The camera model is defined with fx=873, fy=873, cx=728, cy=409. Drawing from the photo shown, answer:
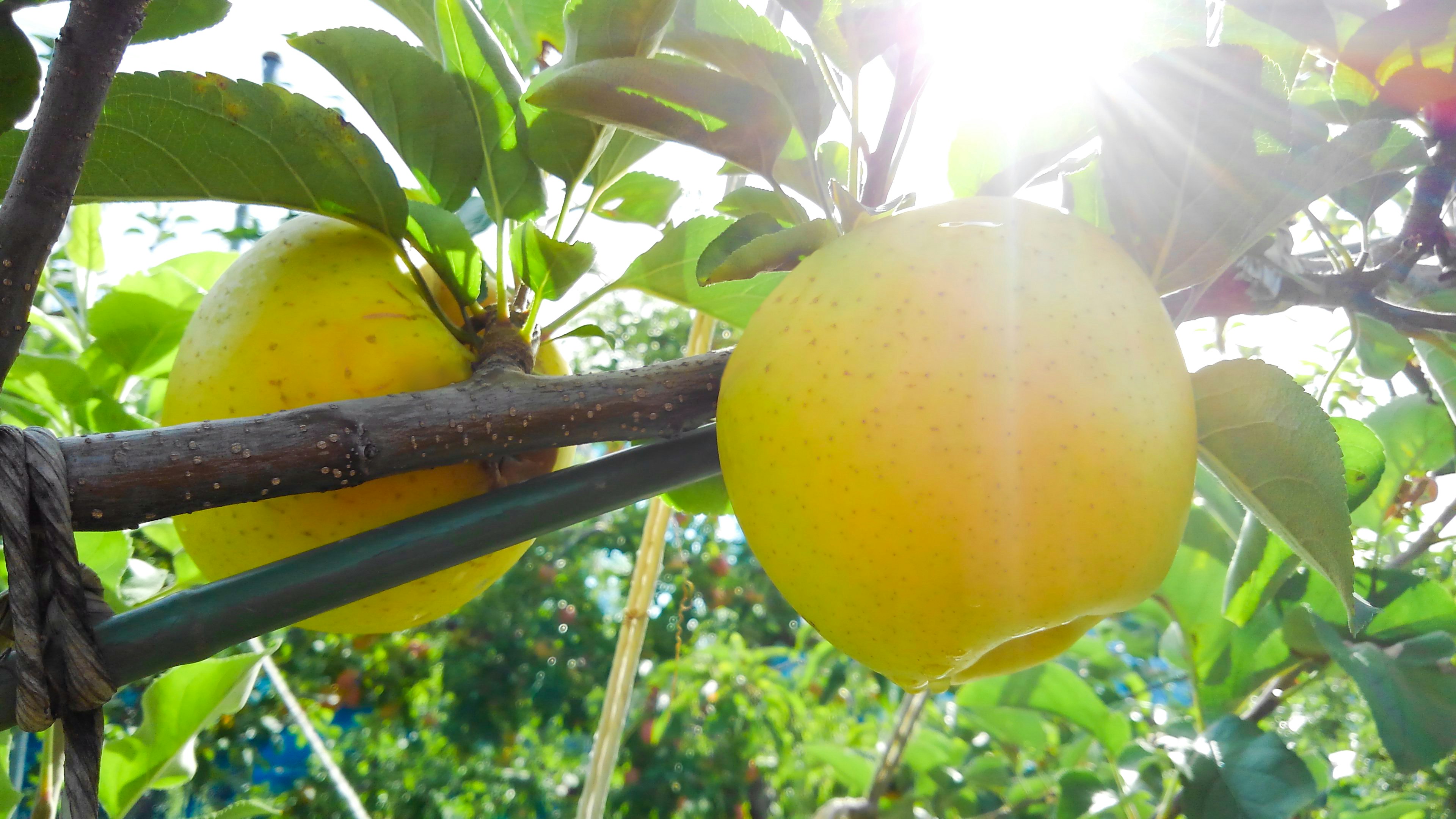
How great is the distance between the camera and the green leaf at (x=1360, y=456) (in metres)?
0.55

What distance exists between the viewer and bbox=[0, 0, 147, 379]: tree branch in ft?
0.97

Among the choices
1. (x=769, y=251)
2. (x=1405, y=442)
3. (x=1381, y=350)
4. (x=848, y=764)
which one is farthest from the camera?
(x=848, y=764)

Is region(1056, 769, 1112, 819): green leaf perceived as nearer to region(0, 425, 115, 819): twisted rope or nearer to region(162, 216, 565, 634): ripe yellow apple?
region(162, 216, 565, 634): ripe yellow apple

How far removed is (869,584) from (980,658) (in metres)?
0.12

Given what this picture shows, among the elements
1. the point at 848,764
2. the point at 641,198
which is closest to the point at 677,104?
the point at 641,198

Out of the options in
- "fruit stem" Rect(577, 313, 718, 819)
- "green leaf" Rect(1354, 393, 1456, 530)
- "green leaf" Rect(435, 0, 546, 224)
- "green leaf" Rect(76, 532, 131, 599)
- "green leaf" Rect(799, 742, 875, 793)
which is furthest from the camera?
"green leaf" Rect(799, 742, 875, 793)

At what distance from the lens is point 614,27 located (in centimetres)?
44

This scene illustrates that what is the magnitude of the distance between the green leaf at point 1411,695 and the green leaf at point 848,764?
0.80 meters

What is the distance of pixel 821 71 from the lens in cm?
53

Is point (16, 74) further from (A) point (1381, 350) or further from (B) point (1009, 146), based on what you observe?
(A) point (1381, 350)

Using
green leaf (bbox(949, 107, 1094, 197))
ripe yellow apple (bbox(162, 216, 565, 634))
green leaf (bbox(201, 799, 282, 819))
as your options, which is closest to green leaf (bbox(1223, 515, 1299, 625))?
green leaf (bbox(949, 107, 1094, 197))

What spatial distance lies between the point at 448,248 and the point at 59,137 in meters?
0.20

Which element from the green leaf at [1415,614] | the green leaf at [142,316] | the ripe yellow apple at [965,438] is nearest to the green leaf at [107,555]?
the green leaf at [142,316]

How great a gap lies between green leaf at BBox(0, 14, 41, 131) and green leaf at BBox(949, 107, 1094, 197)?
44 centimetres
